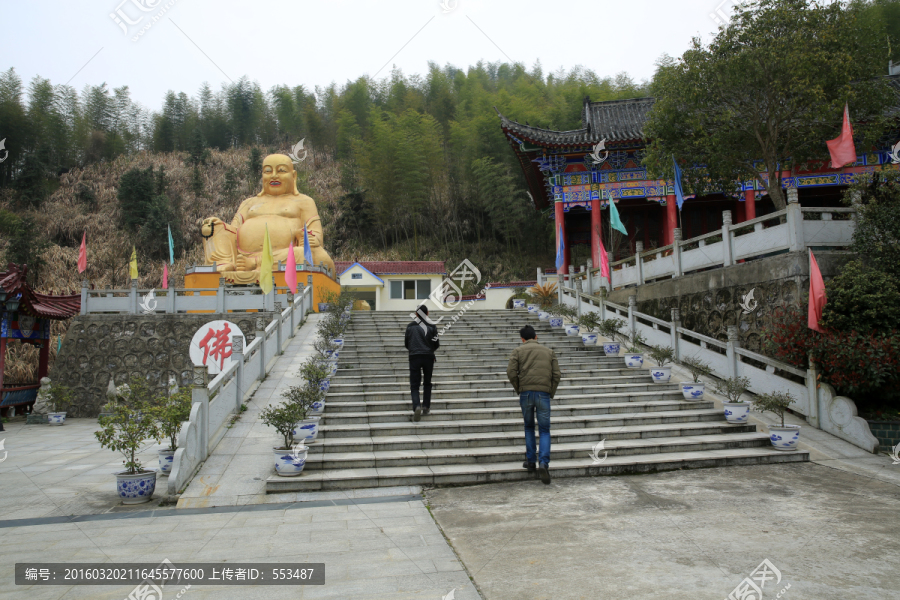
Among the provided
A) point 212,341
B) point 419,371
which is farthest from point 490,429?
point 212,341

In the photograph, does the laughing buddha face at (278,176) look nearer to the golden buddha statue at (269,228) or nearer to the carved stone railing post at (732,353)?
the golden buddha statue at (269,228)

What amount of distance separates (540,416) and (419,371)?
1.74m

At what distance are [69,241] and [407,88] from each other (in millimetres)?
23901

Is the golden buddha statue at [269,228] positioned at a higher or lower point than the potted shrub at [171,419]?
higher

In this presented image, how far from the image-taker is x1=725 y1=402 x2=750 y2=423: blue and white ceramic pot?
6516 mm

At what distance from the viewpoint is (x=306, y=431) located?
18.8ft

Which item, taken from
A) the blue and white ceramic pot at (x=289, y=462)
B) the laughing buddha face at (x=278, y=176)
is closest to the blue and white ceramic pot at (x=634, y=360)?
the blue and white ceramic pot at (x=289, y=462)

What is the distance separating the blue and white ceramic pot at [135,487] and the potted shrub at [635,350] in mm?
6602

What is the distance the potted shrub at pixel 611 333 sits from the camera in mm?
9430

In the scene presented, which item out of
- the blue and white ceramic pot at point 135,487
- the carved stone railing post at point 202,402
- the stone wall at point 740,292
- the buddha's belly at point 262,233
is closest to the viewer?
the blue and white ceramic pot at point 135,487

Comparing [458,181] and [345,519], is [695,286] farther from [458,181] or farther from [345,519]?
[458,181]

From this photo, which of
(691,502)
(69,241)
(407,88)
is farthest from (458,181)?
(691,502)

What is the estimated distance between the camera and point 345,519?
Answer: 13.8ft

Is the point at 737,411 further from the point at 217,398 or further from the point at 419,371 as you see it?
the point at 217,398
